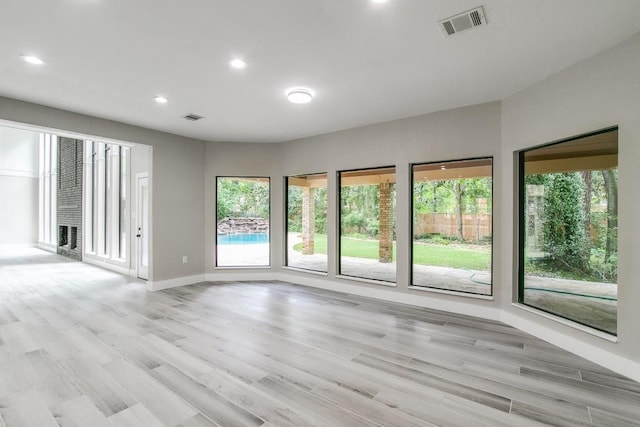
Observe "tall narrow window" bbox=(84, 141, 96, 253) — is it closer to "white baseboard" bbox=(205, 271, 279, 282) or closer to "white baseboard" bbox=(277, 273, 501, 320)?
"white baseboard" bbox=(205, 271, 279, 282)

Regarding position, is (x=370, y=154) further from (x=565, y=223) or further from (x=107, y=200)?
(x=107, y=200)

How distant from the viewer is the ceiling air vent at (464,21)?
2254mm

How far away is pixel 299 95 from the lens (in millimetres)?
3725

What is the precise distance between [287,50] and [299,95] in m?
0.95

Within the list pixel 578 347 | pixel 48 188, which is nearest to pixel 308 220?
pixel 578 347

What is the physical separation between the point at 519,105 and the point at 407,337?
3045mm

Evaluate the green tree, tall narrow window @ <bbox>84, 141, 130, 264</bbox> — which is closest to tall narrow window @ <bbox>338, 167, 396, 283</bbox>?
the green tree

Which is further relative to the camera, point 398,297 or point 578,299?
point 398,297

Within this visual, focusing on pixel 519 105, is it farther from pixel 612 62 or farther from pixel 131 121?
pixel 131 121

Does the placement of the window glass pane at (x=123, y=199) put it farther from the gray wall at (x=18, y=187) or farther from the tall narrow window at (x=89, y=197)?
the gray wall at (x=18, y=187)

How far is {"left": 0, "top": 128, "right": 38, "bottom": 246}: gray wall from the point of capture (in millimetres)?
12719

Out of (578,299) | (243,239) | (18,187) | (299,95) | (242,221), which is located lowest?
(578,299)

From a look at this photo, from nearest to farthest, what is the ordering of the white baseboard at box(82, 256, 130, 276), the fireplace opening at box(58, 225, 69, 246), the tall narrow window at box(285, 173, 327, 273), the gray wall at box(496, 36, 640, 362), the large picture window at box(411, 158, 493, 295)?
1. the gray wall at box(496, 36, 640, 362)
2. the large picture window at box(411, 158, 493, 295)
3. the tall narrow window at box(285, 173, 327, 273)
4. the white baseboard at box(82, 256, 130, 276)
5. the fireplace opening at box(58, 225, 69, 246)

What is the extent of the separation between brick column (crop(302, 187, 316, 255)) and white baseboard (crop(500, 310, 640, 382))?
3479 mm
